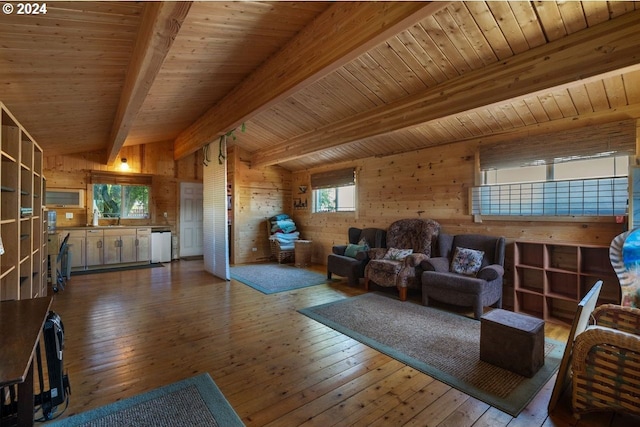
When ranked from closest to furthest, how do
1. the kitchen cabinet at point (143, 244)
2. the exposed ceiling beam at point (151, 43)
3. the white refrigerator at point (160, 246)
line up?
the exposed ceiling beam at point (151, 43), the kitchen cabinet at point (143, 244), the white refrigerator at point (160, 246)

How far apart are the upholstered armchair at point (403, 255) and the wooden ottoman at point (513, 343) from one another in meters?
1.76

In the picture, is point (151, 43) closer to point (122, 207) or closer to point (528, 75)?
point (528, 75)

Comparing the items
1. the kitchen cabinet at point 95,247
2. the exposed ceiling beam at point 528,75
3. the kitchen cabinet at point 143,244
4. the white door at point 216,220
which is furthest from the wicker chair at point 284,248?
the exposed ceiling beam at point 528,75

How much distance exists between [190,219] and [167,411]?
680cm

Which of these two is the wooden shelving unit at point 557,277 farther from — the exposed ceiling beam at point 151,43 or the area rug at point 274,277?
the exposed ceiling beam at point 151,43

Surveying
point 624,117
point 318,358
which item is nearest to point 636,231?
point 624,117

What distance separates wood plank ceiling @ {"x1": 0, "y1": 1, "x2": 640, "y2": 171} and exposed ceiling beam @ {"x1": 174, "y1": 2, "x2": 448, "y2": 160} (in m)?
0.01

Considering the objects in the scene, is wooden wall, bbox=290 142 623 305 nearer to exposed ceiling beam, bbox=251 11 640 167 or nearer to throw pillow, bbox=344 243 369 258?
throw pillow, bbox=344 243 369 258

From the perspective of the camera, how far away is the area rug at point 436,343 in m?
2.22

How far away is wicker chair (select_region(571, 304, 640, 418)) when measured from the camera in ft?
5.77

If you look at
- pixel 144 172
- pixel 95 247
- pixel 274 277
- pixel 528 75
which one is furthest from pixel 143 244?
pixel 528 75

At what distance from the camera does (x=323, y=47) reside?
8.65 feet

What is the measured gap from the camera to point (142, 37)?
2.34 m

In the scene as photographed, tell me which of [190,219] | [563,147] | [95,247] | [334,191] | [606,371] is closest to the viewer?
[606,371]
